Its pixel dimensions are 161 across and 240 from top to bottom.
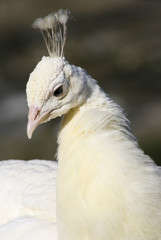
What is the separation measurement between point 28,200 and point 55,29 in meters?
0.97

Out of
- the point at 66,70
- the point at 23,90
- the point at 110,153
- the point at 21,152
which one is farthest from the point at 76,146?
the point at 23,90

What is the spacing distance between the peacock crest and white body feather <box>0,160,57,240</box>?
808mm

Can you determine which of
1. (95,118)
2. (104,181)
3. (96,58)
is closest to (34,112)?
(95,118)

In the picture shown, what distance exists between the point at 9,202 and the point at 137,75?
3.25m

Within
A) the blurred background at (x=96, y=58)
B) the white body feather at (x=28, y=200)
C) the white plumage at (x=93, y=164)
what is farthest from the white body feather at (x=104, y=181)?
the blurred background at (x=96, y=58)

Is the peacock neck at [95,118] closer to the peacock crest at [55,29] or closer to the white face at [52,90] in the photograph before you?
→ the white face at [52,90]

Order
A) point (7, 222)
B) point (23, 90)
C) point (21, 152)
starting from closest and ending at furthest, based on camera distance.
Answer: point (7, 222) < point (21, 152) < point (23, 90)

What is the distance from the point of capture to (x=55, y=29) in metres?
2.26

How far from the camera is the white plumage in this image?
80.7 inches

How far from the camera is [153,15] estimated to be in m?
6.84

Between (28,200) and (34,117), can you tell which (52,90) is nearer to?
(34,117)

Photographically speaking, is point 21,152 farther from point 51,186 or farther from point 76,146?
point 76,146

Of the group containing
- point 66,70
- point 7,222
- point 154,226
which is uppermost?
point 66,70

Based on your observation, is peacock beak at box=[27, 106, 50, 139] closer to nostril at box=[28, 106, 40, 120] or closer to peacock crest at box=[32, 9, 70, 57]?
nostril at box=[28, 106, 40, 120]
